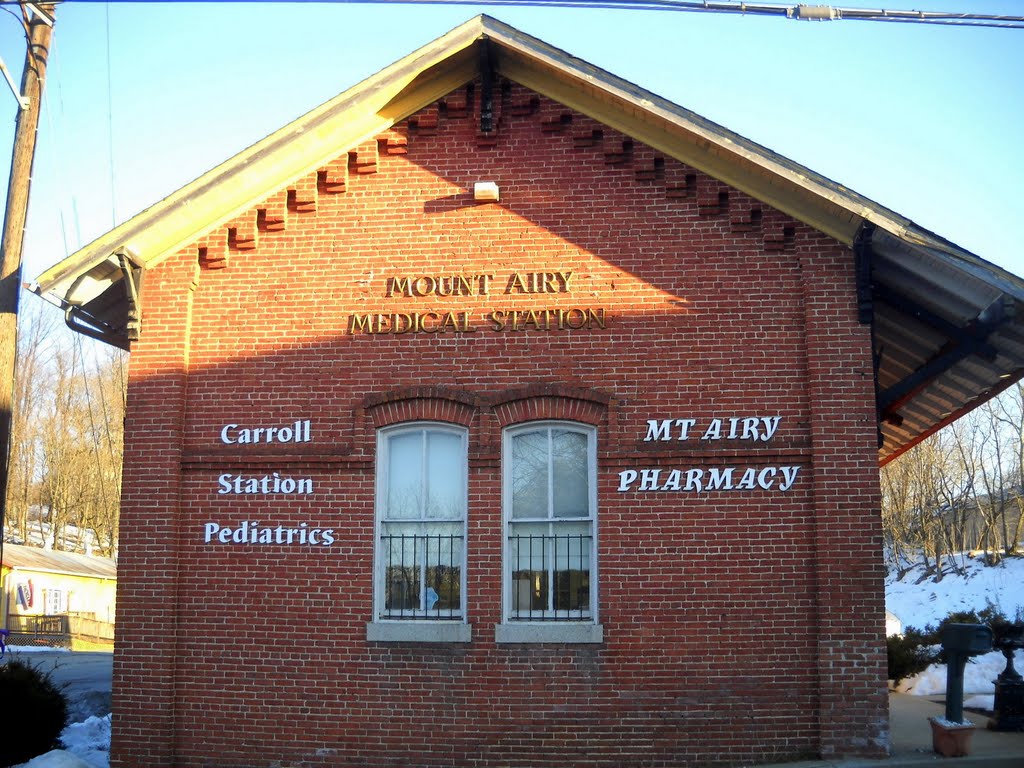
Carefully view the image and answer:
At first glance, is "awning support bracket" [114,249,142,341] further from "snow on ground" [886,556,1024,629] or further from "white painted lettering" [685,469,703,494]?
"snow on ground" [886,556,1024,629]

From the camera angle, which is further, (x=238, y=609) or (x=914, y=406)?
(x=914, y=406)

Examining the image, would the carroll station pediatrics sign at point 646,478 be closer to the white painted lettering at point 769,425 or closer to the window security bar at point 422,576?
the white painted lettering at point 769,425

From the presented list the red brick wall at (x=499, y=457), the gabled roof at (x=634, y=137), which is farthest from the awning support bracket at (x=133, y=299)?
the red brick wall at (x=499, y=457)

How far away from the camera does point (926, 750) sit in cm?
1086

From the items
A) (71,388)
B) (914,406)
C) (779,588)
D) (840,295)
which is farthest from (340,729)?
(71,388)

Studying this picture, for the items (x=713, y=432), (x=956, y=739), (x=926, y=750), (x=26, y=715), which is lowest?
(x=926, y=750)

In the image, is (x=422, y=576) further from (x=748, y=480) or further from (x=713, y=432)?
(x=748, y=480)

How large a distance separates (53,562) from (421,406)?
123 feet

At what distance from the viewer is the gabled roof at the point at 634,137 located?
11062 mm

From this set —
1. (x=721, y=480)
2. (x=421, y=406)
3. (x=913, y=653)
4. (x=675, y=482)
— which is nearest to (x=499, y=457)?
(x=421, y=406)

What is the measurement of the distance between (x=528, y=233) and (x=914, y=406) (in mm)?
7213

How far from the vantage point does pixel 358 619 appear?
1155 cm

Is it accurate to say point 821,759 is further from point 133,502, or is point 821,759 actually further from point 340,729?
point 133,502

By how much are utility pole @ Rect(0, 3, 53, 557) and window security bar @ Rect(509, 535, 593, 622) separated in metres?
7.26
